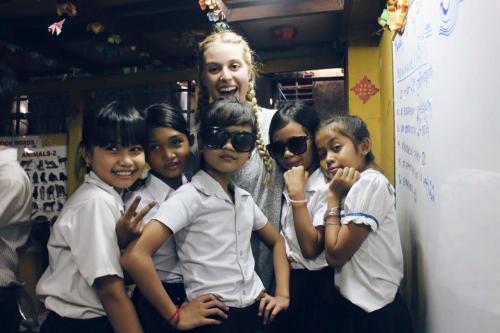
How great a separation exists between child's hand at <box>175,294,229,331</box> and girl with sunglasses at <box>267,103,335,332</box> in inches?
15.9

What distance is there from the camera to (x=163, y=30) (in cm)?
331

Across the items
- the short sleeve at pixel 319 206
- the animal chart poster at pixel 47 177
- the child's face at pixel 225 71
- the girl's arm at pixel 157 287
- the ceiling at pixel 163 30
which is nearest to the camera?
the girl's arm at pixel 157 287

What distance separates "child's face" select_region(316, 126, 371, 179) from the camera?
1.59 metres

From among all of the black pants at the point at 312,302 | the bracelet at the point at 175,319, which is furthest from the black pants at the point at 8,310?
the black pants at the point at 312,302

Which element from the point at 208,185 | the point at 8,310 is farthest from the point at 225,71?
the point at 8,310

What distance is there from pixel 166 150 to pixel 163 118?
5.0 inches

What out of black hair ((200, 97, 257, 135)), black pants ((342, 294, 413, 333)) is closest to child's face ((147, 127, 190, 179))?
black hair ((200, 97, 257, 135))

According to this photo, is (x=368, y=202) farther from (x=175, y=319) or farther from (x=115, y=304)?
(x=115, y=304)

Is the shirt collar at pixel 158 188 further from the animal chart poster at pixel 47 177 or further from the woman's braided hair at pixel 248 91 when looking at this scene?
the animal chart poster at pixel 47 177

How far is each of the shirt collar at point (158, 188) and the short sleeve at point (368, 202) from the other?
2.24ft

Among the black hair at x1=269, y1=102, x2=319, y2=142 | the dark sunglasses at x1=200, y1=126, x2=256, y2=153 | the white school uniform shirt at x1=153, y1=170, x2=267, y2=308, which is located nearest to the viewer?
the white school uniform shirt at x1=153, y1=170, x2=267, y2=308

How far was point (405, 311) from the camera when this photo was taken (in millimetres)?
1489

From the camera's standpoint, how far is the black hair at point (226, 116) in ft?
5.02

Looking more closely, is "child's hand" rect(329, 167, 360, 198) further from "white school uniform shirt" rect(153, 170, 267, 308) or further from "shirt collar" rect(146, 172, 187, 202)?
"shirt collar" rect(146, 172, 187, 202)
